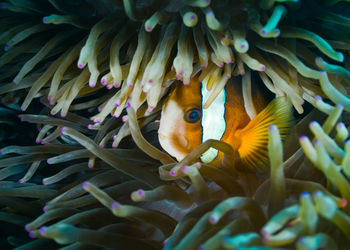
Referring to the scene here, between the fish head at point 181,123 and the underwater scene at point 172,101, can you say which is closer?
the underwater scene at point 172,101

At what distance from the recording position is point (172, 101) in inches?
39.3

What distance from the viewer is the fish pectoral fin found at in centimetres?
87

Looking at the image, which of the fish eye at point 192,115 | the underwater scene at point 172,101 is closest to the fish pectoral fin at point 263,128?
the underwater scene at point 172,101

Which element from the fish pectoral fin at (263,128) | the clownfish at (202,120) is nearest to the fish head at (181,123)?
the clownfish at (202,120)

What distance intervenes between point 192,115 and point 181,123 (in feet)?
0.13

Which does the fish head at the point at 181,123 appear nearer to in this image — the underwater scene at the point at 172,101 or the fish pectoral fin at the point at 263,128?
the underwater scene at the point at 172,101

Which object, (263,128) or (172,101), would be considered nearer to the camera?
(263,128)

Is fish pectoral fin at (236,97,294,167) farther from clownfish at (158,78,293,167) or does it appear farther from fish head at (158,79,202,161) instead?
fish head at (158,79,202,161)

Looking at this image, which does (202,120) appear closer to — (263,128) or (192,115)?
(192,115)

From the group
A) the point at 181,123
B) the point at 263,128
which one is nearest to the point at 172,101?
the point at 181,123

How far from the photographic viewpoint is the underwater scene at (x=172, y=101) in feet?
2.55

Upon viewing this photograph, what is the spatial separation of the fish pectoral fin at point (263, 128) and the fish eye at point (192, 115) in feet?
0.47

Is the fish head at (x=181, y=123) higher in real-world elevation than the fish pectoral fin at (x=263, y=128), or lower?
higher

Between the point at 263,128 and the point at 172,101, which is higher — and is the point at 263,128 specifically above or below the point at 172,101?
below
